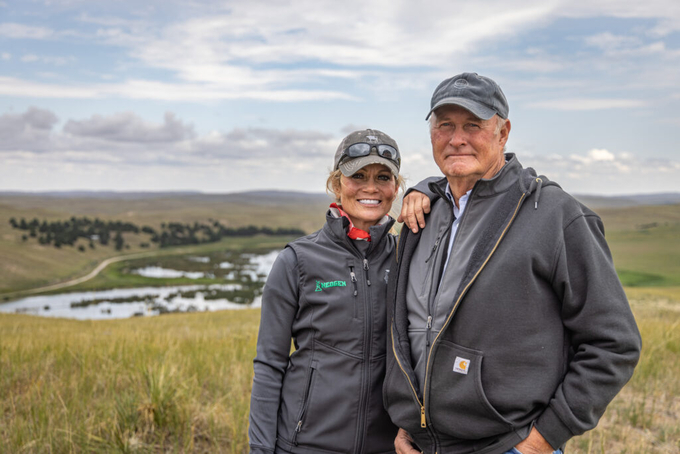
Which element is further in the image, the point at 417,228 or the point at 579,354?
the point at 417,228

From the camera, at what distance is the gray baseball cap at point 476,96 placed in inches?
86.6

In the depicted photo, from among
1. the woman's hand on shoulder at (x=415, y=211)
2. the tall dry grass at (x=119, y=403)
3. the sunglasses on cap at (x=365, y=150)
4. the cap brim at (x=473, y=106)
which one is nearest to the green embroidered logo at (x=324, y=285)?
the woman's hand on shoulder at (x=415, y=211)

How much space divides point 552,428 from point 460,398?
1.26 feet

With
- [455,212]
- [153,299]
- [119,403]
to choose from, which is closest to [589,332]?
[455,212]

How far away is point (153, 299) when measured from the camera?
172 ft

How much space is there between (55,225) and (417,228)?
12532 centimetres

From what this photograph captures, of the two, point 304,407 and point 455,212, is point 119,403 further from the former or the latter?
point 455,212

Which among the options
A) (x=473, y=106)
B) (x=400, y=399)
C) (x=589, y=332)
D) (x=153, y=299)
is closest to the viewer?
(x=589, y=332)

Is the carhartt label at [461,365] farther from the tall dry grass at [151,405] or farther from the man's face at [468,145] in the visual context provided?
the tall dry grass at [151,405]

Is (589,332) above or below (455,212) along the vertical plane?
below

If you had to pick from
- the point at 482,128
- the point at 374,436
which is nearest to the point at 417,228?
the point at 482,128

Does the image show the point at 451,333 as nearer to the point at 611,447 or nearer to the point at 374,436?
→ the point at 374,436

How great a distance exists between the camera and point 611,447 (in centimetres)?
Result: 408

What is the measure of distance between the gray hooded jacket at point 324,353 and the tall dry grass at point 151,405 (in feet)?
4.94
